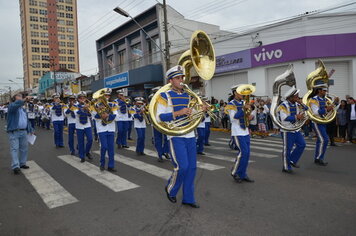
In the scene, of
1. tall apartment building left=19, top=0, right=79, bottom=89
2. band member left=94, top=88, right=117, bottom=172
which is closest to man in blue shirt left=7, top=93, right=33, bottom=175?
band member left=94, top=88, right=117, bottom=172

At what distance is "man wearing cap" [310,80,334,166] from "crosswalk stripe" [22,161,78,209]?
5.65 metres

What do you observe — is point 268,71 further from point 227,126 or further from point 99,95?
point 99,95

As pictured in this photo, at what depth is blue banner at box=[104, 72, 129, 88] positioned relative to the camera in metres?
30.3

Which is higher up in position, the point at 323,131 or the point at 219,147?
the point at 323,131

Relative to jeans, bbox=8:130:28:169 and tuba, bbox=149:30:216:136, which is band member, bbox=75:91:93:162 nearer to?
jeans, bbox=8:130:28:169

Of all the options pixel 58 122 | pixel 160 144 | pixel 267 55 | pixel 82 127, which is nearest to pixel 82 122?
pixel 82 127

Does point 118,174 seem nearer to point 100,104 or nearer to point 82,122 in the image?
point 100,104

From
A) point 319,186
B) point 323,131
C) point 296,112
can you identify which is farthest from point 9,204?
point 323,131

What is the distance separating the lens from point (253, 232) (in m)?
3.56

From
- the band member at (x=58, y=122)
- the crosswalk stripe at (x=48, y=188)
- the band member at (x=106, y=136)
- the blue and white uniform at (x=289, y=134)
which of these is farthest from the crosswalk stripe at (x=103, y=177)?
the blue and white uniform at (x=289, y=134)

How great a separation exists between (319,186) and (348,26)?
12.9m

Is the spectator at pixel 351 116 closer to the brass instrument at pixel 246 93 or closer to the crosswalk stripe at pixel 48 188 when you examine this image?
the brass instrument at pixel 246 93

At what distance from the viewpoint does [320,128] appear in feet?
24.1

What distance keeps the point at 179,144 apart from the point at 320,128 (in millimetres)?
4524
